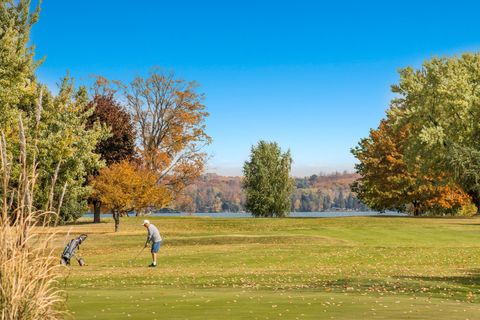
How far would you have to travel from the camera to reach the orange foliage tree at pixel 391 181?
76.1 metres

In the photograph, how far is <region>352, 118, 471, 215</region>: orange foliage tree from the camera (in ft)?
250

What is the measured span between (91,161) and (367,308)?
38308mm

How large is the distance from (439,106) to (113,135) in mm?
33263

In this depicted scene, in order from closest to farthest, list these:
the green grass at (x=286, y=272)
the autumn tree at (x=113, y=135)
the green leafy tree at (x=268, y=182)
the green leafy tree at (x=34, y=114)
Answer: the green grass at (x=286, y=272) → the green leafy tree at (x=34, y=114) → the autumn tree at (x=113, y=135) → the green leafy tree at (x=268, y=182)

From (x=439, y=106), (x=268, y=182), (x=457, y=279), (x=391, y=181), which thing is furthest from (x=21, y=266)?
(x=268, y=182)

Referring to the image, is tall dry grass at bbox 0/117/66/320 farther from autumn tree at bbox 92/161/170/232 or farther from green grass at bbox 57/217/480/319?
autumn tree at bbox 92/161/170/232

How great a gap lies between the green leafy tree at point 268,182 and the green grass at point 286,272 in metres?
23.7

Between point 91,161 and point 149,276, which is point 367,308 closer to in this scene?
point 149,276

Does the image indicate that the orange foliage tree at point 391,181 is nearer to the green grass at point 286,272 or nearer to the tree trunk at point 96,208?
the green grass at point 286,272

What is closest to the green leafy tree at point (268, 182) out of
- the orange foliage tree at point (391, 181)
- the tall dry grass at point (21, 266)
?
the orange foliage tree at point (391, 181)

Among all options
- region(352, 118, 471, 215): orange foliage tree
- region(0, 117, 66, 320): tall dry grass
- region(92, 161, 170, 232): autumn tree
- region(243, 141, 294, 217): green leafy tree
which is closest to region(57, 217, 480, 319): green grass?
region(0, 117, 66, 320): tall dry grass

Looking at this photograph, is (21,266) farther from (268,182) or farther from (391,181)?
(268,182)

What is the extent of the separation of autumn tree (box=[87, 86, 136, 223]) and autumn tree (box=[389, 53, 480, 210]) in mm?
28374

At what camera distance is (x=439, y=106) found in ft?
192
